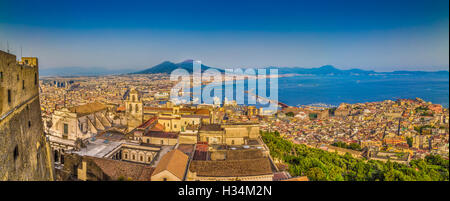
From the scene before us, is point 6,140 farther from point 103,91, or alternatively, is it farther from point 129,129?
point 103,91

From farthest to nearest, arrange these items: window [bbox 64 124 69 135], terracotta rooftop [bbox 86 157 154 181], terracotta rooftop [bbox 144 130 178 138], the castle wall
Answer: window [bbox 64 124 69 135] → terracotta rooftop [bbox 144 130 178 138] → terracotta rooftop [bbox 86 157 154 181] → the castle wall

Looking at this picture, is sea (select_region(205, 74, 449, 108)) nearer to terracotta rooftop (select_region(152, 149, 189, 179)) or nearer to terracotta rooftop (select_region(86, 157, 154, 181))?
terracotta rooftop (select_region(152, 149, 189, 179))

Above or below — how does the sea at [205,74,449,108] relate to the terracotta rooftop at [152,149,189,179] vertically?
above

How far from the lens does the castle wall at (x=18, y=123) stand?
334 centimetres

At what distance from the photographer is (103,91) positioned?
14531mm

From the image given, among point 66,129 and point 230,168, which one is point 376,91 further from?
point 66,129

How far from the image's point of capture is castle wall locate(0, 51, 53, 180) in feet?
11.0

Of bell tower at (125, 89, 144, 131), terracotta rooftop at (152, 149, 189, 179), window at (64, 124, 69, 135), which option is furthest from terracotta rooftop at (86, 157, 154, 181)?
bell tower at (125, 89, 144, 131)

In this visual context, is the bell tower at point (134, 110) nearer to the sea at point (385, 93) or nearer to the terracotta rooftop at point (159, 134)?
the terracotta rooftop at point (159, 134)

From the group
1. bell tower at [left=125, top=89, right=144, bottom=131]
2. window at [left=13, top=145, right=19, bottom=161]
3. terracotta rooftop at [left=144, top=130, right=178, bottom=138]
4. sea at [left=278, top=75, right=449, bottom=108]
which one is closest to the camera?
window at [left=13, top=145, right=19, bottom=161]

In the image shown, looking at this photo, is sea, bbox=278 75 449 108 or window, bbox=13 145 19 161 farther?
sea, bbox=278 75 449 108

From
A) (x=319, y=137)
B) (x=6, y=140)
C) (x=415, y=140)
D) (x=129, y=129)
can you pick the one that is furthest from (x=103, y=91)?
(x=415, y=140)

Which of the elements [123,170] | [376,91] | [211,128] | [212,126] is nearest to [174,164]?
[123,170]
